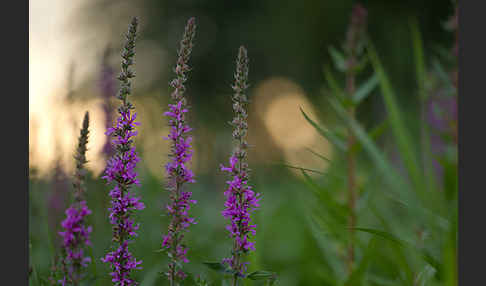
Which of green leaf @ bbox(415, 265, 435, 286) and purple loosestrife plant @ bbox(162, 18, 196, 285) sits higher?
purple loosestrife plant @ bbox(162, 18, 196, 285)

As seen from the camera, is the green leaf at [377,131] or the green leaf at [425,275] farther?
the green leaf at [377,131]

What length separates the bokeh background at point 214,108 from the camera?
2.31 meters

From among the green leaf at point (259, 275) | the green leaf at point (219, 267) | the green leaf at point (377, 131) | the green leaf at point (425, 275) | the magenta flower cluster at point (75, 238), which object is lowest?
the green leaf at point (425, 275)

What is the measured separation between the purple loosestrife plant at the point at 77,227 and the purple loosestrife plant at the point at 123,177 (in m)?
0.07

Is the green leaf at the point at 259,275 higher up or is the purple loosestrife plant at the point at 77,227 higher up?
the purple loosestrife plant at the point at 77,227

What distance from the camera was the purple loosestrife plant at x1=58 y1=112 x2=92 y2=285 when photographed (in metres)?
1.13

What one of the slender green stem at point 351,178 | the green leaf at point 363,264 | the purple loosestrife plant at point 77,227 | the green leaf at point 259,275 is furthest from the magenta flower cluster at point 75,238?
the slender green stem at point 351,178

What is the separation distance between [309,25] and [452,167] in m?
9.88

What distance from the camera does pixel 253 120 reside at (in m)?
6.04

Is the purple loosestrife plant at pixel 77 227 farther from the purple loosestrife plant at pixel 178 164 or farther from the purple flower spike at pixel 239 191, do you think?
the purple flower spike at pixel 239 191

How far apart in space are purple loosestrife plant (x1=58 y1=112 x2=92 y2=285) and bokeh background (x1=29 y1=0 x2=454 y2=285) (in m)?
0.12

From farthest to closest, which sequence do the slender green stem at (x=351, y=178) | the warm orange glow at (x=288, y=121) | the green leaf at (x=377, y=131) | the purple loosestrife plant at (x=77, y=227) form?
the warm orange glow at (x=288, y=121) < the slender green stem at (x=351, y=178) < the green leaf at (x=377, y=131) < the purple loosestrife plant at (x=77, y=227)

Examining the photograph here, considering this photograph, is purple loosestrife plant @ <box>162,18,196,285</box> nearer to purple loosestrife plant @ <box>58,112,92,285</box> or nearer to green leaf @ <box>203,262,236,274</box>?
green leaf @ <box>203,262,236,274</box>

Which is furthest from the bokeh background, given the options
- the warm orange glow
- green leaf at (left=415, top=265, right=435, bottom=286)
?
green leaf at (left=415, top=265, right=435, bottom=286)
